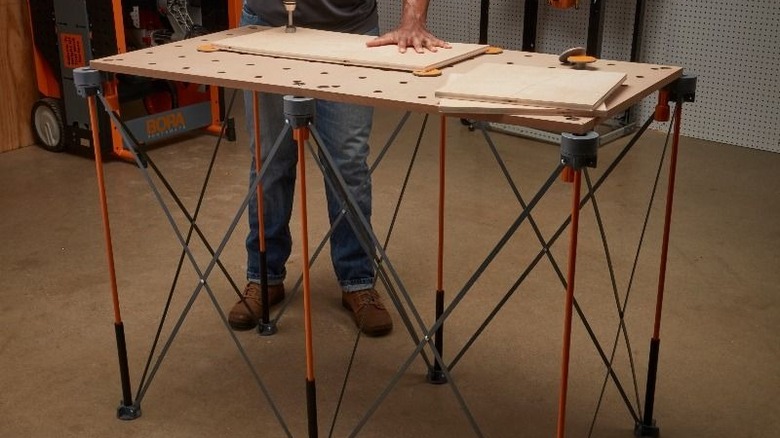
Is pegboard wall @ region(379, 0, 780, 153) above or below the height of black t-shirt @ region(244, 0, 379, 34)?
below

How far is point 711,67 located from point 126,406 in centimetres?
314

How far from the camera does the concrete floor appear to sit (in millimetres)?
2133

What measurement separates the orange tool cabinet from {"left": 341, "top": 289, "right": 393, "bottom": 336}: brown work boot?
1.76 meters

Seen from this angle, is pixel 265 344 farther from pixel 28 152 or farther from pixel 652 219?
pixel 28 152

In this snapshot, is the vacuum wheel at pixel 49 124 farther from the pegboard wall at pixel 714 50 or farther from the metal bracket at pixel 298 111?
the metal bracket at pixel 298 111

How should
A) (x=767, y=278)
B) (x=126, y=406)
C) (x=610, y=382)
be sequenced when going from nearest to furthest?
1. (x=126, y=406)
2. (x=610, y=382)
3. (x=767, y=278)

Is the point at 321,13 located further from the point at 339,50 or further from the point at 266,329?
the point at 266,329

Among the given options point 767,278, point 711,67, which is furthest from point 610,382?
point 711,67

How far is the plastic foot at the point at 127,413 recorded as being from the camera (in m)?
2.11

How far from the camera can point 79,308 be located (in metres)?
2.64

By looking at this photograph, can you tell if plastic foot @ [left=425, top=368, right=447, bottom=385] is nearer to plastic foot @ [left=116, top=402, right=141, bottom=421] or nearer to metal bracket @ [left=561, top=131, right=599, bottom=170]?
plastic foot @ [left=116, top=402, right=141, bottom=421]

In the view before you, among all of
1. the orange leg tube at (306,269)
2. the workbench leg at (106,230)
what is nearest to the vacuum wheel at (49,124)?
the workbench leg at (106,230)

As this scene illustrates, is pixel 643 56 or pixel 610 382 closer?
pixel 610 382

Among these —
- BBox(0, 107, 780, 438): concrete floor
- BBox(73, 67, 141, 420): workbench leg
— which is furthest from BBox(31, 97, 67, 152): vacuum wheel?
BBox(73, 67, 141, 420): workbench leg
